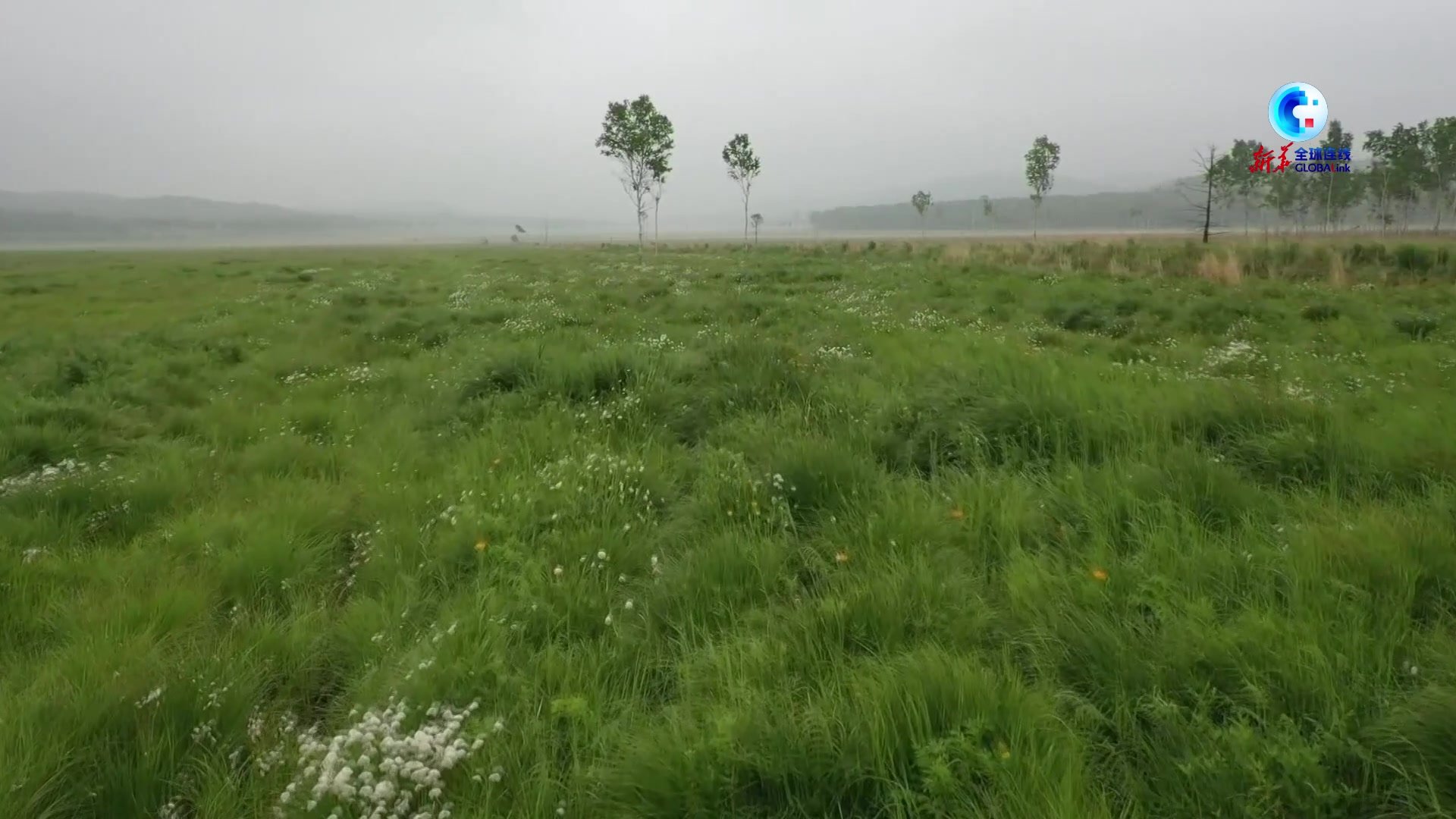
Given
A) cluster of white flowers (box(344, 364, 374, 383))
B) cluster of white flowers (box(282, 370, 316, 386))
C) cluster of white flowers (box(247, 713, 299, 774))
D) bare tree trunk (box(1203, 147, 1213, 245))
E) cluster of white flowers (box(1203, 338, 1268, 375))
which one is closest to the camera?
cluster of white flowers (box(247, 713, 299, 774))

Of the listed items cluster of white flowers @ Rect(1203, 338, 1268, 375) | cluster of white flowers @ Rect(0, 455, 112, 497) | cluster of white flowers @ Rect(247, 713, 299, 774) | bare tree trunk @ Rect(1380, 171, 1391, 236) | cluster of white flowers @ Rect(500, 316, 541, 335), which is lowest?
cluster of white flowers @ Rect(247, 713, 299, 774)

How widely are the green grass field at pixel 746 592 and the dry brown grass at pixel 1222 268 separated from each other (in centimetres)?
1187

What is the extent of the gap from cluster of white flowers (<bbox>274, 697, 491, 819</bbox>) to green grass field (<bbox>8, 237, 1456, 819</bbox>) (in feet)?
0.06

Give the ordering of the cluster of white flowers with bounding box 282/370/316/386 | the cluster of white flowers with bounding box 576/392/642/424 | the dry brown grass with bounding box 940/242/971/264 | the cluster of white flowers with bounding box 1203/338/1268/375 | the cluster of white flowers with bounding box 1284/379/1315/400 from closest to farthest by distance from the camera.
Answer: the cluster of white flowers with bounding box 1284/379/1315/400
the cluster of white flowers with bounding box 576/392/642/424
the cluster of white flowers with bounding box 1203/338/1268/375
the cluster of white flowers with bounding box 282/370/316/386
the dry brown grass with bounding box 940/242/971/264

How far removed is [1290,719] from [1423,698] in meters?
0.44

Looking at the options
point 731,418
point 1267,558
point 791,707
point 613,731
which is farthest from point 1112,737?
point 731,418

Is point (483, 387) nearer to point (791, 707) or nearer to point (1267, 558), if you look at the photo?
point (791, 707)

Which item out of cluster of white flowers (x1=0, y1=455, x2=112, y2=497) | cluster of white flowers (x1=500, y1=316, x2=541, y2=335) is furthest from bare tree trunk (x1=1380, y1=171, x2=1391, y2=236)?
cluster of white flowers (x1=0, y1=455, x2=112, y2=497)

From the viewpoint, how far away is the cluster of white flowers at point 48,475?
5316mm

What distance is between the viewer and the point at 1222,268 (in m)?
20.2

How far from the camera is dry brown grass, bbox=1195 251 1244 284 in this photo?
1870 cm

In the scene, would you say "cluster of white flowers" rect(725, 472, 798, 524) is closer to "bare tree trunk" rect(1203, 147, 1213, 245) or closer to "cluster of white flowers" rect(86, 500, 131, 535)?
"cluster of white flowers" rect(86, 500, 131, 535)

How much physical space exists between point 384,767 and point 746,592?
1805mm

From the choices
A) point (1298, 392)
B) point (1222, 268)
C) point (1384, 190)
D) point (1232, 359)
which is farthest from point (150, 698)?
point (1384, 190)
